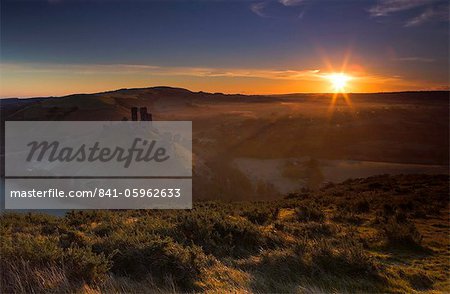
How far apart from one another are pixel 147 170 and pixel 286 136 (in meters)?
44.2

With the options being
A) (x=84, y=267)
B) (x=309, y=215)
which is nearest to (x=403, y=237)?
(x=309, y=215)

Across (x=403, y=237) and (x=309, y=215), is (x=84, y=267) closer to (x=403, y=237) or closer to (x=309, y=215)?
(x=403, y=237)

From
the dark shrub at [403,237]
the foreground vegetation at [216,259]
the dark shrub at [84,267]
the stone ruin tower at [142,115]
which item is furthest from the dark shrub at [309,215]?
the stone ruin tower at [142,115]

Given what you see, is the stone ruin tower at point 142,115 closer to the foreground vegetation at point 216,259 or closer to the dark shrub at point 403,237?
the foreground vegetation at point 216,259

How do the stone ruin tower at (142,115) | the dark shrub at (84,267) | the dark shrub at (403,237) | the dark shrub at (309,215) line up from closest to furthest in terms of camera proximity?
the dark shrub at (84,267), the dark shrub at (403,237), the dark shrub at (309,215), the stone ruin tower at (142,115)

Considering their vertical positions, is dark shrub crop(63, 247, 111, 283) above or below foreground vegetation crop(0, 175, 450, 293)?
above

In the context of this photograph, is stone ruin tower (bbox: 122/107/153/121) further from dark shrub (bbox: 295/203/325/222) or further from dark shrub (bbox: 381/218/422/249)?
dark shrub (bbox: 381/218/422/249)

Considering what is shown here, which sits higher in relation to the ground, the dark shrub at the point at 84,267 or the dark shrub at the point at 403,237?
the dark shrub at the point at 84,267

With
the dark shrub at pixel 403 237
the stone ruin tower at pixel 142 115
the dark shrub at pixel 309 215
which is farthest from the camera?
the stone ruin tower at pixel 142 115

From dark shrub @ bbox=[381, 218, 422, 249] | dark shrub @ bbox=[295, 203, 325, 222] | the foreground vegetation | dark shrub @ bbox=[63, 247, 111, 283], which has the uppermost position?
dark shrub @ bbox=[63, 247, 111, 283]

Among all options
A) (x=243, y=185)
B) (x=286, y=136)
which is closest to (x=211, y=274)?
(x=243, y=185)

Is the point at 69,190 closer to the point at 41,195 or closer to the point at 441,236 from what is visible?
the point at 41,195

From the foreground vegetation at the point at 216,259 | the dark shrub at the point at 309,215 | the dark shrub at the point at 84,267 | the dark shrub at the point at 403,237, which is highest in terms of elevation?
the dark shrub at the point at 84,267

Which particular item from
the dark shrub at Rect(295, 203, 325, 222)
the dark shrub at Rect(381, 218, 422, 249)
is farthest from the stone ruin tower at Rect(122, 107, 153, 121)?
the dark shrub at Rect(381, 218, 422, 249)
